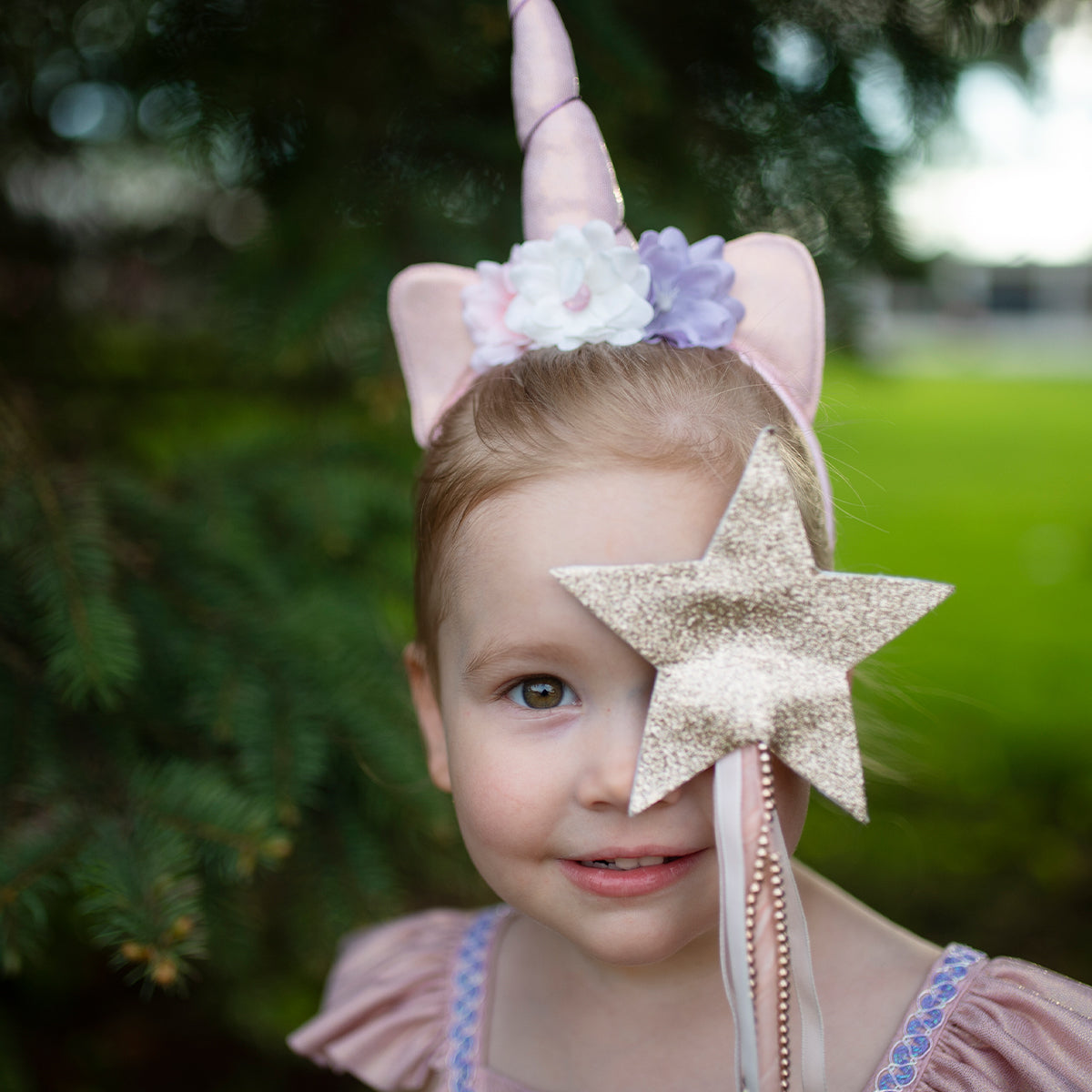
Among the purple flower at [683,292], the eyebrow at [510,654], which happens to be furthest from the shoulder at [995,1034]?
the purple flower at [683,292]

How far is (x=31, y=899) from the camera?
49.4 inches

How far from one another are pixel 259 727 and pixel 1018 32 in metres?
1.62

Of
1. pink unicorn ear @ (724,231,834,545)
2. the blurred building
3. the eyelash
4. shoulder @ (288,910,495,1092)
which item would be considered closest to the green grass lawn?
pink unicorn ear @ (724,231,834,545)

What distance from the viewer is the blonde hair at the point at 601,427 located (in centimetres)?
112

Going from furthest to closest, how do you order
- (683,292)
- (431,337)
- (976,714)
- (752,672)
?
(976,714) < (431,337) < (683,292) < (752,672)

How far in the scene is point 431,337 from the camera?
1.36 metres

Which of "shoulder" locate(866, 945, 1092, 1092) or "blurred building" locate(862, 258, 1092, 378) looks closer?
"shoulder" locate(866, 945, 1092, 1092)

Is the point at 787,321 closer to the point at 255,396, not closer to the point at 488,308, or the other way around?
the point at 488,308

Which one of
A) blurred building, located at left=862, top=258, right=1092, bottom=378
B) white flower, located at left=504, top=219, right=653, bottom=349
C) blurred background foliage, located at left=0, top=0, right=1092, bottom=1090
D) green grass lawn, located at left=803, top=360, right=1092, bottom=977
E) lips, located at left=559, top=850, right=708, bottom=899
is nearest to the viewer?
lips, located at left=559, top=850, right=708, bottom=899

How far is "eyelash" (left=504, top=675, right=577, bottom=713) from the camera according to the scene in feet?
3.64

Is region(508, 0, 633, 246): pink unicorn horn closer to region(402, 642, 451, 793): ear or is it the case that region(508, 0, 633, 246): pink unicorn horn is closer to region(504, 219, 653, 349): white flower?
region(504, 219, 653, 349): white flower

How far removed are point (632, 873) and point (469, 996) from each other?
51 cm

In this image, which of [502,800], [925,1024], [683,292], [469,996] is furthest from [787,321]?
[469,996]

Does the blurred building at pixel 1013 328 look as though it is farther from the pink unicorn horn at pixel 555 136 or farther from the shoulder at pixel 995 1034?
the shoulder at pixel 995 1034
